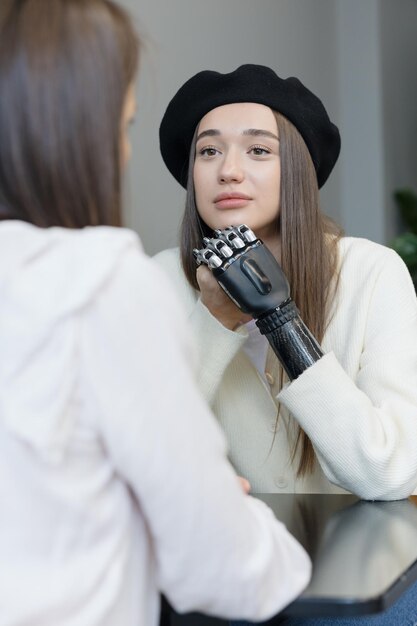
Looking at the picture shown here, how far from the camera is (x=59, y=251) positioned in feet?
2.43

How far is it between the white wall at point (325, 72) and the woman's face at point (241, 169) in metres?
0.76

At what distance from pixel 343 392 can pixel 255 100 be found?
0.60 meters

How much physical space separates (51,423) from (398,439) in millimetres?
765

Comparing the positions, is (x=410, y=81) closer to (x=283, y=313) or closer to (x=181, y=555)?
(x=283, y=313)

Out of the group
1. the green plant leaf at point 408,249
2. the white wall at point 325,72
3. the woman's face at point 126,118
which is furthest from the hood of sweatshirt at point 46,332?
the green plant leaf at point 408,249

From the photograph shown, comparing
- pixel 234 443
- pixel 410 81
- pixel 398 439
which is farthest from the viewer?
pixel 410 81

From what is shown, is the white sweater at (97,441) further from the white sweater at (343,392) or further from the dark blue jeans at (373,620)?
the white sweater at (343,392)

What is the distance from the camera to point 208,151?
5.72ft

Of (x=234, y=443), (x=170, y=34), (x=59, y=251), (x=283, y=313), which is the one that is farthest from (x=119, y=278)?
(x=170, y=34)

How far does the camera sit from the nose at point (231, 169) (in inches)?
65.6

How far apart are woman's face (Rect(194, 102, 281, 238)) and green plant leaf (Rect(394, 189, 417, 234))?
307 centimetres

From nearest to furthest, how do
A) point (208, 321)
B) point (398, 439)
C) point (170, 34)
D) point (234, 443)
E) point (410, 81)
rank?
point (398, 439)
point (208, 321)
point (234, 443)
point (170, 34)
point (410, 81)

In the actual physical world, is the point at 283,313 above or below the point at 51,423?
below

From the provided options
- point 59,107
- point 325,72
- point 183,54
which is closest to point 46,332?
point 59,107
